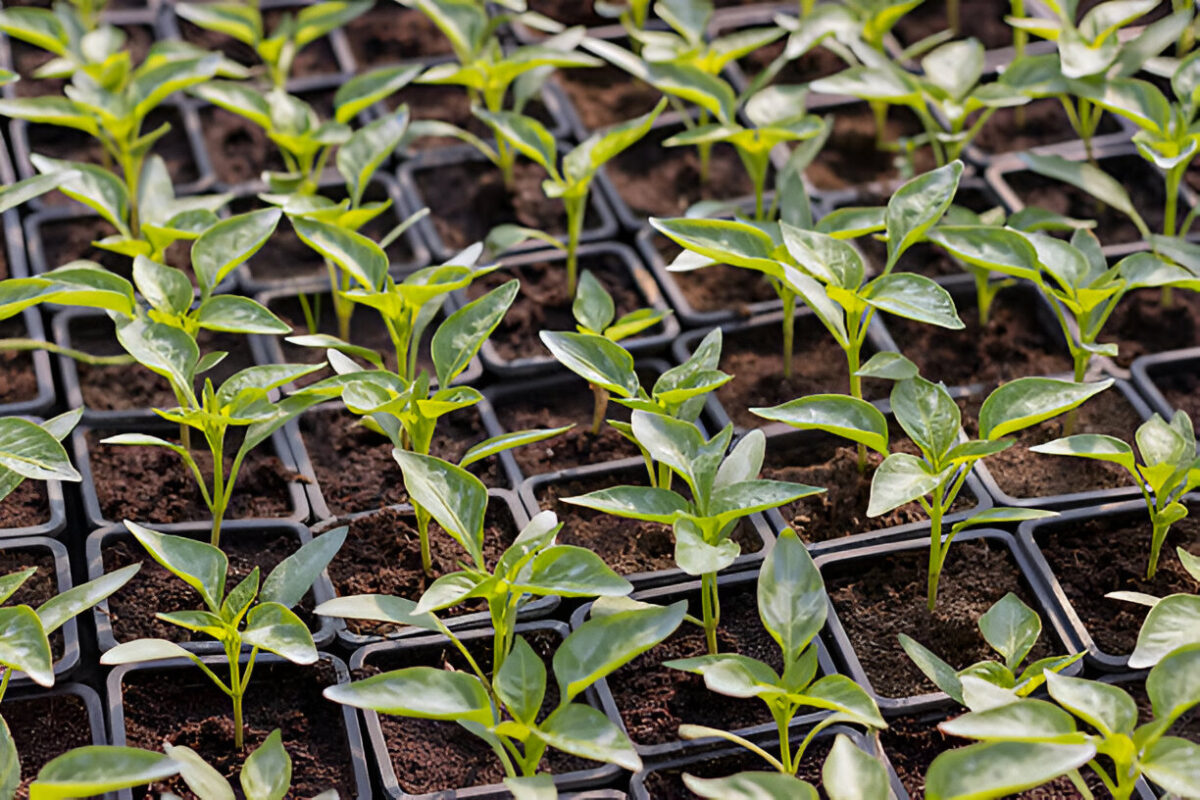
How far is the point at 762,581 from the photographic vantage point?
5.41 feet

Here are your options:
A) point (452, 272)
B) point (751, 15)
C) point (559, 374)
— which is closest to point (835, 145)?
point (751, 15)

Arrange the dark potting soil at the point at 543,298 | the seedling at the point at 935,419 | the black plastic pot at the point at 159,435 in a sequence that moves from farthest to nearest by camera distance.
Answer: the dark potting soil at the point at 543,298, the black plastic pot at the point at 159,435, the seedling at the point at 935,419

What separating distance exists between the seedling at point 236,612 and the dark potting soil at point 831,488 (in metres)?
0.65

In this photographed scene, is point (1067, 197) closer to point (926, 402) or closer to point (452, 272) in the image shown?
point (926, 402)

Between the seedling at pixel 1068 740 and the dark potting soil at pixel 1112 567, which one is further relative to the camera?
the dark potting soil at pixel 1112 567

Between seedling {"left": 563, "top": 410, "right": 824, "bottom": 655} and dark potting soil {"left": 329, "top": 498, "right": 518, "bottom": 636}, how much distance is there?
12.1 inches

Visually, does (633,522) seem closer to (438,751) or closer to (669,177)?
(438,751)

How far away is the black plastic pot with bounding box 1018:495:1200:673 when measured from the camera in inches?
70.8

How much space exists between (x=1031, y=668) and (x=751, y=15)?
70.5 inches

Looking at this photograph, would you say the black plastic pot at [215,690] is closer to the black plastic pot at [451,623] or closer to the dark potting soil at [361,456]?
the black plastic pot at [451,623]

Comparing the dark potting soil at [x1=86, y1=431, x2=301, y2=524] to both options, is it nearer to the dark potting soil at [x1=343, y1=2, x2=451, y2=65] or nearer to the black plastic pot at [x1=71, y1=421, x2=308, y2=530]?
the black plastic pot at [x1=71, y1=421, x2=308, y2=530]

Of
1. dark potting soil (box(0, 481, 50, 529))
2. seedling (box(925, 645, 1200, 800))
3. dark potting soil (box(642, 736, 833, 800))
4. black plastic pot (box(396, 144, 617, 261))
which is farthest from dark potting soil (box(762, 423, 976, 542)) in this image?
dark potting soil (box(0, 481, 50, 529))

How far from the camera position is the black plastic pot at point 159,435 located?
198 centimetres

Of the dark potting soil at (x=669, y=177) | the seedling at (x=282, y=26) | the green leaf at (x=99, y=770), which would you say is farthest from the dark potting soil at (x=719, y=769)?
the seedling at (x=282, y=26)
